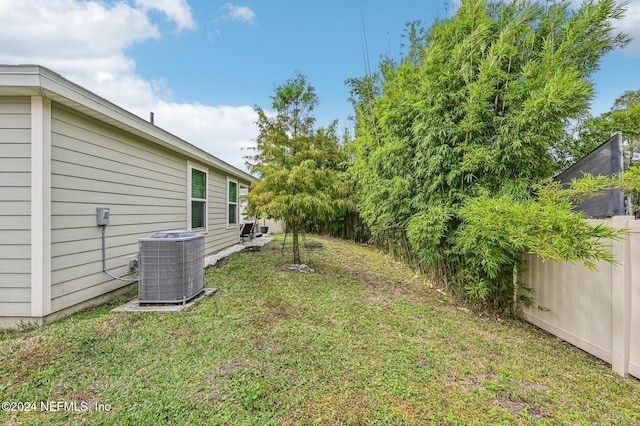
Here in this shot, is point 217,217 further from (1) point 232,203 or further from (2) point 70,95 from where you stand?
(2) point 70,95

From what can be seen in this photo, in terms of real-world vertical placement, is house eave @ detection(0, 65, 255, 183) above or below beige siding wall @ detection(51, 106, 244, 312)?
above

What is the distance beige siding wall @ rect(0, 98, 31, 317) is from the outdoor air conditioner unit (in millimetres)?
966

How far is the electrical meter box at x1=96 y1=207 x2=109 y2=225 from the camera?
129 inches

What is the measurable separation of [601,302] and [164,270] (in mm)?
4489

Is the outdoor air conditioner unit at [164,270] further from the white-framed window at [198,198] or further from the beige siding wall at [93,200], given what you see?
the white-framed window at [198,198]

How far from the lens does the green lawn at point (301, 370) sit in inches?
64.6

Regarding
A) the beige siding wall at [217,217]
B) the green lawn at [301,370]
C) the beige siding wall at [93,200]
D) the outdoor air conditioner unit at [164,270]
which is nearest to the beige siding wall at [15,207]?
the beige siding wall at [93,200]

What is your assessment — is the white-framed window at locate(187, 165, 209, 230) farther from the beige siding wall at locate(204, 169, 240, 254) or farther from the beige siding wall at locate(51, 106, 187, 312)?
the beige siding wall at locate(51, 106, 187, 312)

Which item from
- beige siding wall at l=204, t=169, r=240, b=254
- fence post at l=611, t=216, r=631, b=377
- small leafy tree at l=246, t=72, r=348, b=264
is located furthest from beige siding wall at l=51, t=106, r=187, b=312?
fence post at l=611, t=216, r=631, b=377

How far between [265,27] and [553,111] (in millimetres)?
6874

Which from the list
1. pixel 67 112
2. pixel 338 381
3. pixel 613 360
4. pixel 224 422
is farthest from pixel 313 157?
pixel 613 360

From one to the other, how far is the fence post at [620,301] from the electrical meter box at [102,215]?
531 centimetres

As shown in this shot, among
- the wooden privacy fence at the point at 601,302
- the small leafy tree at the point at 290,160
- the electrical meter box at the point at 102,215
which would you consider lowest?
the wooden privacy fence at the point at 601,302

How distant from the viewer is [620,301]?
218cm
